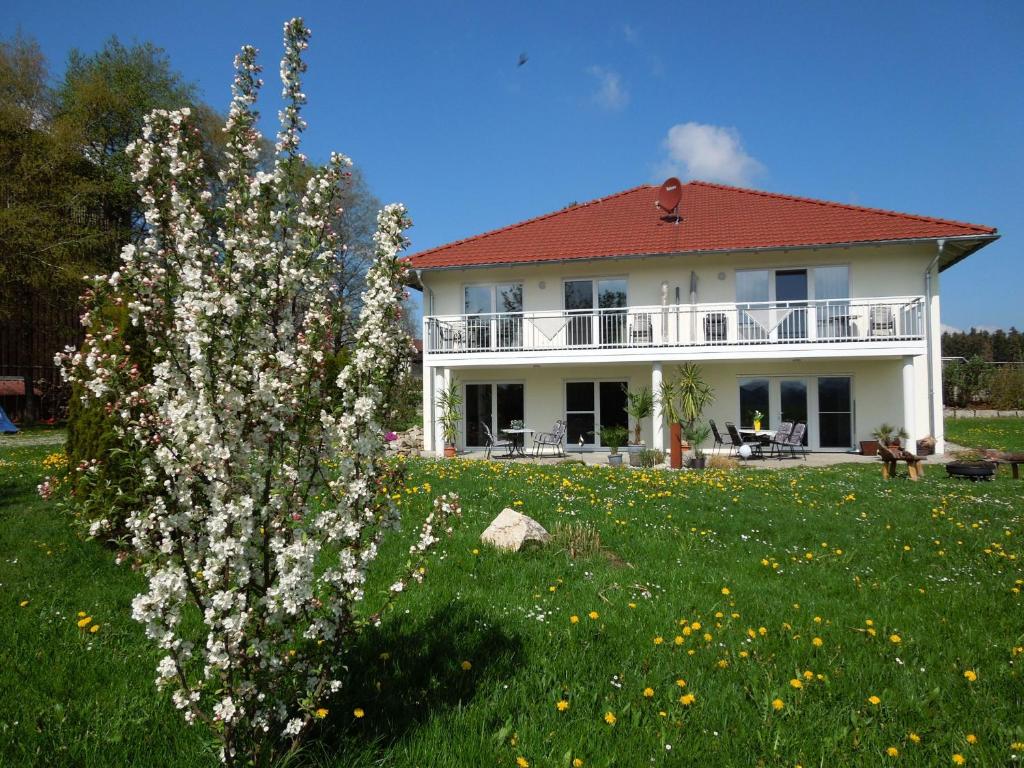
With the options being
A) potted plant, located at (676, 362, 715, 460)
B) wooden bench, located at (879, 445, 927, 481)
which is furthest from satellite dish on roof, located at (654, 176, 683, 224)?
wooden bench, located at (879, 445, 927, 481)

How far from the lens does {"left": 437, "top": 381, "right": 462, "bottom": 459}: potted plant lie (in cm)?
1698

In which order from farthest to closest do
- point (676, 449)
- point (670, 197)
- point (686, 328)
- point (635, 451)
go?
1. point (670, 197)
2. point (686, 328)
3. point (635, 451)
4. point (676, 449)

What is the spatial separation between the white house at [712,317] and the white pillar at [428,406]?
0.06 meters

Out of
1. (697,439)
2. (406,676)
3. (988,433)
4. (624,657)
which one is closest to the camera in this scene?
(406,676)

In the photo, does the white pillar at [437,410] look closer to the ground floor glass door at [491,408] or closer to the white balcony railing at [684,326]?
the white balcony railing at [684,326]

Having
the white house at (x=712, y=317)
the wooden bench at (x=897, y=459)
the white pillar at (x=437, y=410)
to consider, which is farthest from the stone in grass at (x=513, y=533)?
the white pillar at (x=437, y=410)

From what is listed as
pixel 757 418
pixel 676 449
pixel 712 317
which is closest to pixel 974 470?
pixel 676 449

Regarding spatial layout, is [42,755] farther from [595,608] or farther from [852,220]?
[852,220]

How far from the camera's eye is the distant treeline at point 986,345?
47562 millimetres

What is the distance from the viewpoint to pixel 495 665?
346cm

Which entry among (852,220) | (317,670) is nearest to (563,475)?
(317,670)

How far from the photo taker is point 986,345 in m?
49.1

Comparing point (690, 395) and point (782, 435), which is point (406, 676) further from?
point (782, 435)

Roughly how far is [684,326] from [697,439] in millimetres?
3588
